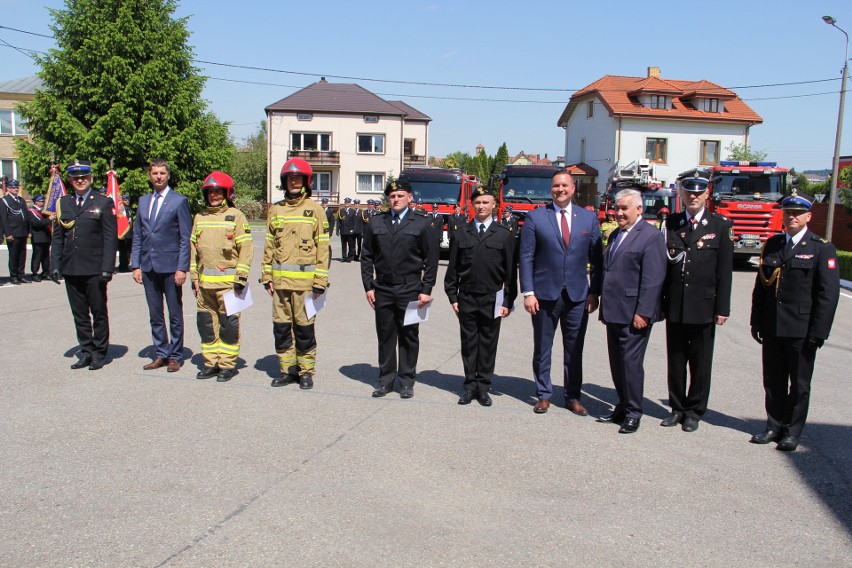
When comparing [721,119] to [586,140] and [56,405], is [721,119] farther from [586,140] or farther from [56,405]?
[56,405]

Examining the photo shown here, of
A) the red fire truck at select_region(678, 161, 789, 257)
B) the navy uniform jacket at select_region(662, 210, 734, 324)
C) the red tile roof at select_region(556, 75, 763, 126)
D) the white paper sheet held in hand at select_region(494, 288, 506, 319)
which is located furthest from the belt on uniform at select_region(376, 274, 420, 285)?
the red tile roof at select_region(556, 75, 763, 126)

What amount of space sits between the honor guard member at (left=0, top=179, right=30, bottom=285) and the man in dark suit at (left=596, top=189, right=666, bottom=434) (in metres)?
13.3

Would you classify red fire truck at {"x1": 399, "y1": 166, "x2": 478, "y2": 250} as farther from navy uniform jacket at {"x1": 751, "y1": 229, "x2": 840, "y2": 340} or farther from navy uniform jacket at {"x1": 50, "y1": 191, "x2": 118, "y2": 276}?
navy uniform jacket at {"x1": 751, "y1": 229, "x2": 840, "y2": 340}

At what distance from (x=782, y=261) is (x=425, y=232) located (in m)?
3.00

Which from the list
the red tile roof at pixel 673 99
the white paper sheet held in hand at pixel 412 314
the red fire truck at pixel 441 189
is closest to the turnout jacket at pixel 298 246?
the white paper sheet held in hand at pixel 412 314

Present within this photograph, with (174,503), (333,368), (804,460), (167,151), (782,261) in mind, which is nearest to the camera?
(174,503)

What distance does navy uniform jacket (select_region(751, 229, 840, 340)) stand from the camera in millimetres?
5441

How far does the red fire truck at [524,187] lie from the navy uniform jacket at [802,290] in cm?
1772

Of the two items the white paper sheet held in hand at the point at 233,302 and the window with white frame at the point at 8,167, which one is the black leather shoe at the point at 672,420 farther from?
the window with white frame at the point at 8,167

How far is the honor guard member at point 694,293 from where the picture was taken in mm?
5828

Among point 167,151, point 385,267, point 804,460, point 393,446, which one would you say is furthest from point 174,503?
point 167,151

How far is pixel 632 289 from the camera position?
5832 millimetres

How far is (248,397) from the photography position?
6.59 metres

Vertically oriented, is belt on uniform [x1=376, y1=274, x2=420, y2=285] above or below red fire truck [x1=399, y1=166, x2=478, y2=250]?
below
